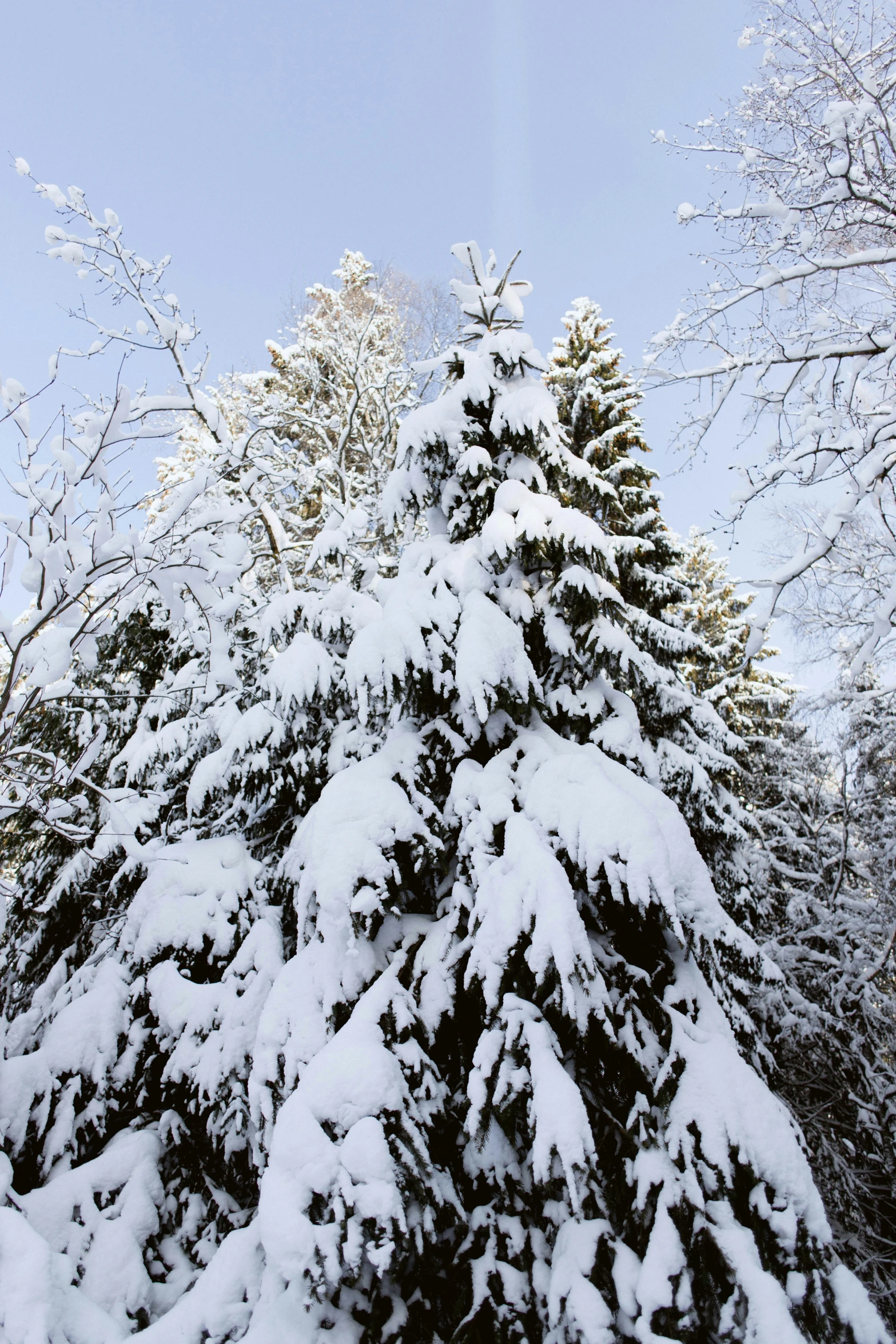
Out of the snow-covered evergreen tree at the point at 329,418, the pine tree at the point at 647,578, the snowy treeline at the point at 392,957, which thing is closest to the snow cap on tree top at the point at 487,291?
the snowy treeline at the point at 392,957

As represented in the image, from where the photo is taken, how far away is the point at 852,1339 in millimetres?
2305

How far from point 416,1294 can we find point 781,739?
1188cm

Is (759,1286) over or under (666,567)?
under

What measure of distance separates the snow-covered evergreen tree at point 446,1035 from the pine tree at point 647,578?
11.0ft

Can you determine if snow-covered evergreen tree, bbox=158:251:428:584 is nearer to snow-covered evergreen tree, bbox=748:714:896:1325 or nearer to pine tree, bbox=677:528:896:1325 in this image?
pine tree, bbox=677:528:896:1325

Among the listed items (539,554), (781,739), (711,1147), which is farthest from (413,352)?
(711,1147)

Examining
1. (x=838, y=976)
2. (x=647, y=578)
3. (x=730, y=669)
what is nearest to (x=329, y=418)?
(x=647, y=578)

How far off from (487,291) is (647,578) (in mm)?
5345

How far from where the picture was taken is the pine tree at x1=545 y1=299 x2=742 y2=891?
798cm

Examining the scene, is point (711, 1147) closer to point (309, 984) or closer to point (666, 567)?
point (309, 984)

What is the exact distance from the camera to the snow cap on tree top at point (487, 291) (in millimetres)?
4430

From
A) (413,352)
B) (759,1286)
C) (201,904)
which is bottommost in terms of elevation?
(759,1286)

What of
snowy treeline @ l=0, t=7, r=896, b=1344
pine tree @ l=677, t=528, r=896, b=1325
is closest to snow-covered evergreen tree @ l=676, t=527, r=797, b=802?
pine tree @ l=677, t=528, r=896, b=1325

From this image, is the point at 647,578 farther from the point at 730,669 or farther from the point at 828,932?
the point at 828,932
